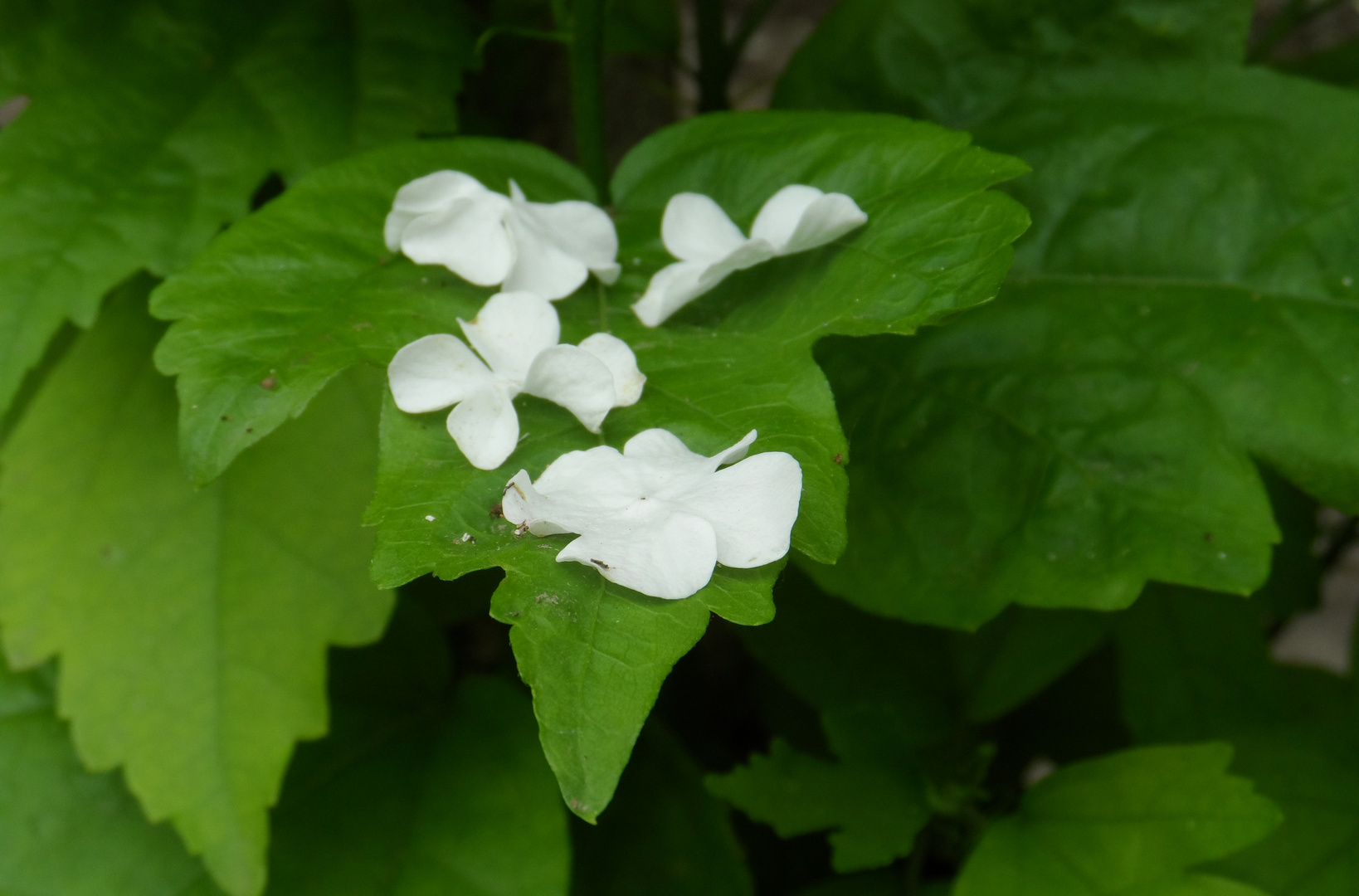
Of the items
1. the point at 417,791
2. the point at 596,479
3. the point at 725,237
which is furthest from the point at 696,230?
the point at 417,791

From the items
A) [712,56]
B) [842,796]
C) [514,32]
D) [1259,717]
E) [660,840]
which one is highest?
[514,32]

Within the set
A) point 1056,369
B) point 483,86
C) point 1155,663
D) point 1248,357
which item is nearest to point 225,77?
point 483,86

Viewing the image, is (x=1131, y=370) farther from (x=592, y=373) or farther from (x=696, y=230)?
(x=592, y=373)

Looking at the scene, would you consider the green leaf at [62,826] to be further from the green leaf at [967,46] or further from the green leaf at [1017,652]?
the green leaf at [967,46]

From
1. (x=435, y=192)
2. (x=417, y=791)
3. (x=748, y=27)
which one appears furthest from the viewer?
(x=748, y=27)

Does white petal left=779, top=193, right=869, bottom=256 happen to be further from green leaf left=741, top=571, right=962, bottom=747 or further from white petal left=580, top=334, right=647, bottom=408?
green leaf left=741, top=571, right=962, bottom=747

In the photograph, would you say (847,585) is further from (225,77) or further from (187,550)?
(225,77)

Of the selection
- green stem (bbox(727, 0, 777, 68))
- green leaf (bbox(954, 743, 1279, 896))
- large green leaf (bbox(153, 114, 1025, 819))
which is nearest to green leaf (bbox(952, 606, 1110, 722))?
green leaf (bbox(954, 743, 1279, 896))

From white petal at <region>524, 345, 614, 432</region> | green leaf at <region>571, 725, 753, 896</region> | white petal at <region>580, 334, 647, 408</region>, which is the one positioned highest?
white petal at <region>524, 345, 614, 432</region>
